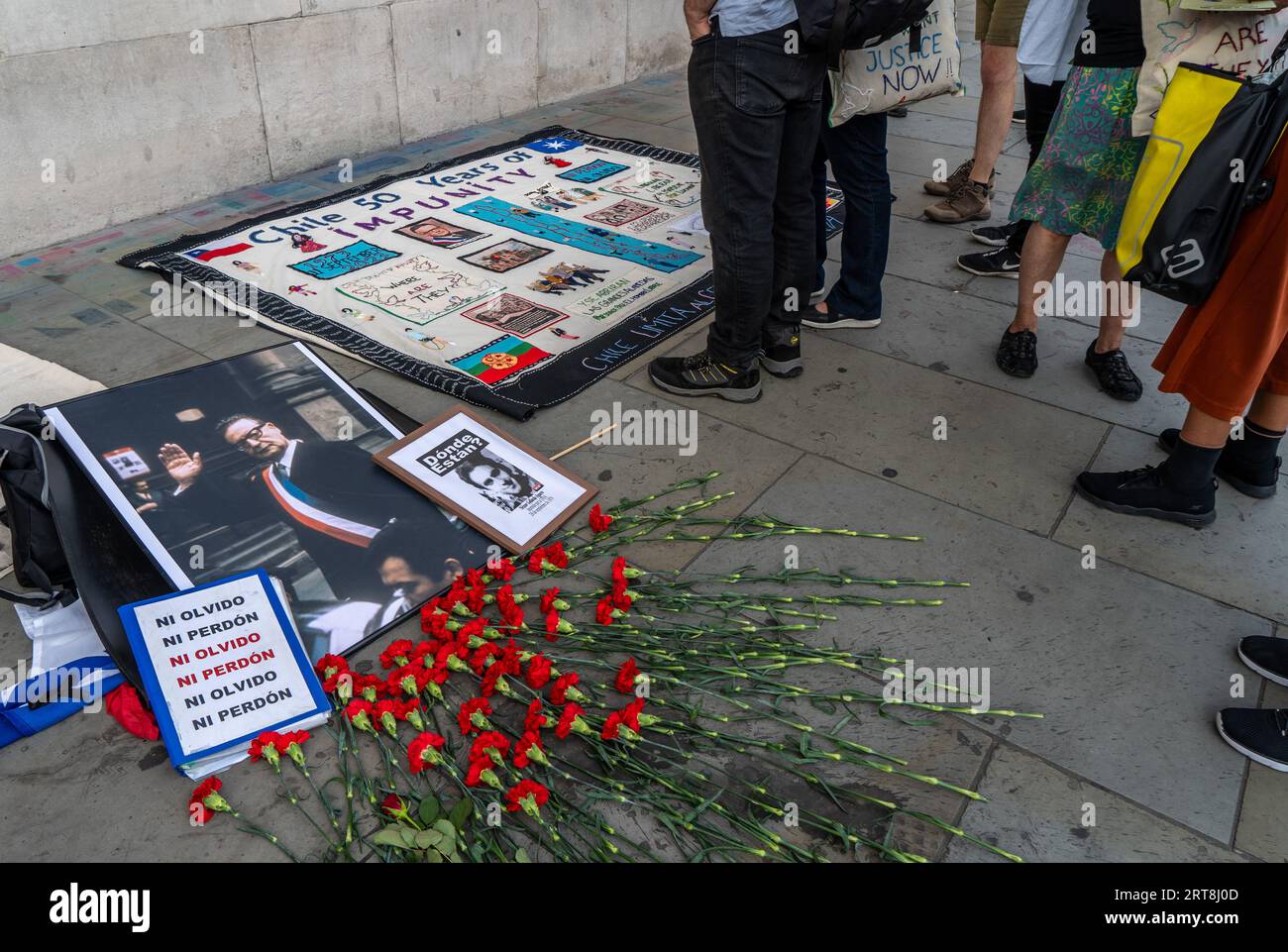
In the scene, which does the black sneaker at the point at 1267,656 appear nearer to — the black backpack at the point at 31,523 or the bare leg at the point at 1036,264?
the bare leg at the point at 1036,264

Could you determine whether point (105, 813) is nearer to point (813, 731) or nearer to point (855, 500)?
point (813, 731)

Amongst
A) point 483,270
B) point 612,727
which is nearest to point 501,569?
point 612,727

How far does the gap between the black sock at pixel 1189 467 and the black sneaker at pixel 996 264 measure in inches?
65.5

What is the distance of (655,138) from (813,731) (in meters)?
4.72

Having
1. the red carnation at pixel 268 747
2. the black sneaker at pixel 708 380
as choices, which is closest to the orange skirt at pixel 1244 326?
the black sneaker at pixel 708 380

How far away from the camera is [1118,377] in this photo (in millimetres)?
3148

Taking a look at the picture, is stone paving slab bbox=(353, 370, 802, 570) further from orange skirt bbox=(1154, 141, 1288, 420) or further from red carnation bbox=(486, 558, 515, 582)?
orange skirt bbox=(1154, 141, 1288, 420)

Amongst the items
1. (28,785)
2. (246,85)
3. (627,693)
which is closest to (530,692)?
(627,693)

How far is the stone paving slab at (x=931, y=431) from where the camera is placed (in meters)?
2.70

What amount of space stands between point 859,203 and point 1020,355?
2.65ft

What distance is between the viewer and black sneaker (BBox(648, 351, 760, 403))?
3.10 metres

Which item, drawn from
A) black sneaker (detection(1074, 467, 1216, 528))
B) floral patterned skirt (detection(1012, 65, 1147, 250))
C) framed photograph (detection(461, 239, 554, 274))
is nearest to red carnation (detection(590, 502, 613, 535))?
black sneaker (detection(1074, 467, 1216, 528))

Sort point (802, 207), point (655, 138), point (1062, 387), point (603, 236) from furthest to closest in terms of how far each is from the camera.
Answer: point (655, 138) < point (603, 236) < point (1062, 387) < point (802, 207)

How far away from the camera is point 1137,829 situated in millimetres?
1740
